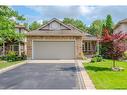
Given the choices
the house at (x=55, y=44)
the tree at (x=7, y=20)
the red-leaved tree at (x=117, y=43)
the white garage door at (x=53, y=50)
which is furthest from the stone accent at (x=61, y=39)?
the red-leaved tree at (x=117, y=43)

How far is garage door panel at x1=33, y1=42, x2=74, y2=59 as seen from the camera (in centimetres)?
3450

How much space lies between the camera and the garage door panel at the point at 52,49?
34.5 metres

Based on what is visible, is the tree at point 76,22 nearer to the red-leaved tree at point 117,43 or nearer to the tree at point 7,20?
the tree at point 7,20

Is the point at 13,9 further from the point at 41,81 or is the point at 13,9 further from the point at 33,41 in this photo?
the point at 41,81

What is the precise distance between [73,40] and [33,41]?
4.56 m

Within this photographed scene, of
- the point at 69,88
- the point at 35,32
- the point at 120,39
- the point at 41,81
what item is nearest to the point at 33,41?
the point at 35,32

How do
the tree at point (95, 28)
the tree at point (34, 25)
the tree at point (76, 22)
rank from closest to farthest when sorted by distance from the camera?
the tree at point (34, 25)
the tree at point (95, 28)
the tree at point (76, 22)

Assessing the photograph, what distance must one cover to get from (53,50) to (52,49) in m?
0.17

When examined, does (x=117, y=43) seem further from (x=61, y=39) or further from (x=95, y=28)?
(x=95, y=28)

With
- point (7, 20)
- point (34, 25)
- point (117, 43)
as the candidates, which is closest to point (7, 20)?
point (7, 20)

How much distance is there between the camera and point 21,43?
40.1m

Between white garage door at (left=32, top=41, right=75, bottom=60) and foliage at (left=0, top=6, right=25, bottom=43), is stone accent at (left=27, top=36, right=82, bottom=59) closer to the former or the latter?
white garage door at (left=32, top=41, right=75, bottom=60)

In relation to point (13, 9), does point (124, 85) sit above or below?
below

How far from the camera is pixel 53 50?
3456 cm
